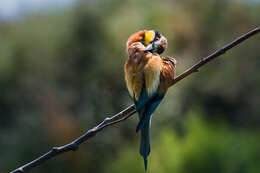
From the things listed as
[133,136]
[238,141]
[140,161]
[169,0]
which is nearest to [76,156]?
[133,136]

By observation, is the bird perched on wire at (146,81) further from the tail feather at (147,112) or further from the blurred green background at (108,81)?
the blurred green background at (108,81)

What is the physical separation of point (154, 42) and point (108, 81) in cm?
414

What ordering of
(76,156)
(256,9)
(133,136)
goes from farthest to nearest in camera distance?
1. (256,9)
2. (133,136)
3. (76,156)

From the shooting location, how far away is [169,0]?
749 centimetres

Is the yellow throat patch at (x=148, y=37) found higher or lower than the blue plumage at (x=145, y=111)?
higher

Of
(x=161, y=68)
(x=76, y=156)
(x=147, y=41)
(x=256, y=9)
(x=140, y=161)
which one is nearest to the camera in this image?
(x=161, y=68)

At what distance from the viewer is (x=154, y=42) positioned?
1748 mm

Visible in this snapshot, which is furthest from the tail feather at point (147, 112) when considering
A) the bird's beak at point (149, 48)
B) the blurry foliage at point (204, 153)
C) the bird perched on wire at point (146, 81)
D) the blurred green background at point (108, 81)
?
the blurred green background at point (108, 81)

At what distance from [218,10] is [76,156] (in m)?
3.32

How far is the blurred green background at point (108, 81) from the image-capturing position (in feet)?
16.4

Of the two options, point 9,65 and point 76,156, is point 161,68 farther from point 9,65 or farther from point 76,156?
point 9,65

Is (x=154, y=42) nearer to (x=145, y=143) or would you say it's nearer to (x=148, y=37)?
(x=148, y=37)

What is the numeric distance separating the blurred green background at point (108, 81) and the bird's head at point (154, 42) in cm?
215

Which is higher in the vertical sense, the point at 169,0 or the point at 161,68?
the point at 161,68
